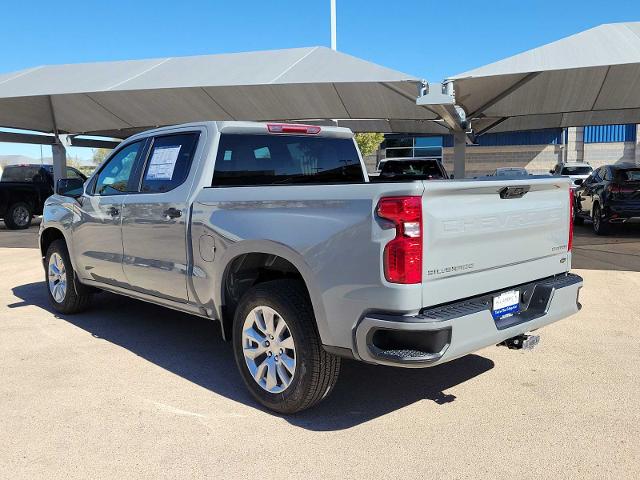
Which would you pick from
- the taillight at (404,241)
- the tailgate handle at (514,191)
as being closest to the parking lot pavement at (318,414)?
the taillight at (404,241)

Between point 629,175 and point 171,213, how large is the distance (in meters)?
11.7

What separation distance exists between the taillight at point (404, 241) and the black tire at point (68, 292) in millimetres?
4213

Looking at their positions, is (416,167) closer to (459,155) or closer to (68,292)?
(459,155)

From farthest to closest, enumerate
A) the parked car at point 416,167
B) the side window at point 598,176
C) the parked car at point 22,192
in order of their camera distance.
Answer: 1. the parked car at point 22,192
2. the parked car at point 416,167
3. the side window at point 598,176

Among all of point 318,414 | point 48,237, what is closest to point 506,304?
point 318,414

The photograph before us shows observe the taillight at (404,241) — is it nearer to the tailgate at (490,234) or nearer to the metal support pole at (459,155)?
the tailgate at (490,234)

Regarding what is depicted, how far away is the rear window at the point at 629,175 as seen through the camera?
12.9 metres

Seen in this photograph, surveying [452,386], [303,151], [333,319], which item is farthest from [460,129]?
[333,319]

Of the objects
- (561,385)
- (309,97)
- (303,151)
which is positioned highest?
(309,97)

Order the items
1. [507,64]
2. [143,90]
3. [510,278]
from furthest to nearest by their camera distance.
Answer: [143,90], [507,64], [510,278]

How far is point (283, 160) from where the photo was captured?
4.82 meters

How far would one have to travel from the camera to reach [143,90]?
1133 centimetres

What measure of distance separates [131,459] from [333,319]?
1343mm

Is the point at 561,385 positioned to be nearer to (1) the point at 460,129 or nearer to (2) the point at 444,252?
(2) the point at 444,252
